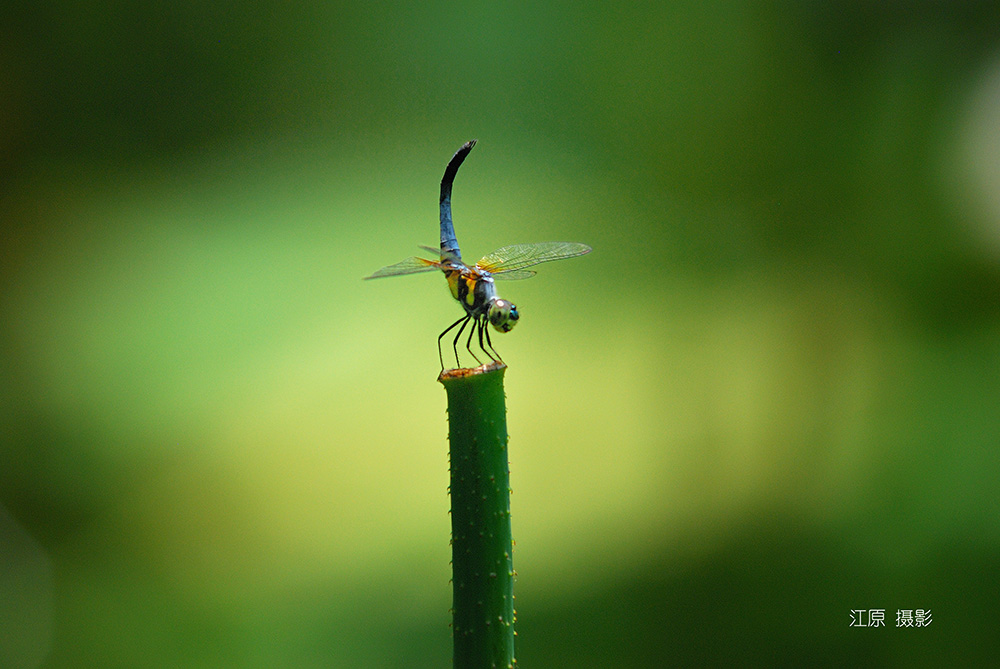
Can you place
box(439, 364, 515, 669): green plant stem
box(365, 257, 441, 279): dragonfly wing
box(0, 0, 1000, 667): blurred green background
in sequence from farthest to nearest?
box(0, 0, 1000, 667): blurred green background → box(365, 257, 441, 279): dragonfly wing → box(439, 364, 515, 669): green plant stem

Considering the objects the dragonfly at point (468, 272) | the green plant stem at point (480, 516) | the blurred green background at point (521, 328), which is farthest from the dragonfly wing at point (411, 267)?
the blurred green background at point (521, 328)

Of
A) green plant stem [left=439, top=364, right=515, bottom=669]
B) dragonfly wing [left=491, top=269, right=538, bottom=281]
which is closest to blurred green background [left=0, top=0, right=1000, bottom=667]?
dragonfly wing [left=491, top=269, right=538, bottom=281]

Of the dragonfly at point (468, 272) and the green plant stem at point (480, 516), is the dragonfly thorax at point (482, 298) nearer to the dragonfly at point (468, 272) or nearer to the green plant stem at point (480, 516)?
the dragonfly at point (468, 272)

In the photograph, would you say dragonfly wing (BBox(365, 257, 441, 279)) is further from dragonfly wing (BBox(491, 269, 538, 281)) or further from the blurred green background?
the blurred green background

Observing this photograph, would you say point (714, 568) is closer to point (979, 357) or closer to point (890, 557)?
point (890, 557)

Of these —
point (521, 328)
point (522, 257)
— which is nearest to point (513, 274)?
point (522, 257)

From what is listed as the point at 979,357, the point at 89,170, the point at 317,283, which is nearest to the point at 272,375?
the point at 317,283
